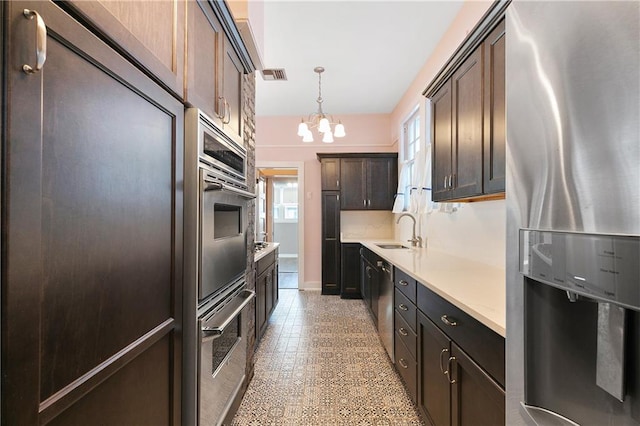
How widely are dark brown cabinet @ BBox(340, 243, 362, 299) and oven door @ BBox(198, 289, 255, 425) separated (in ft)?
9.11

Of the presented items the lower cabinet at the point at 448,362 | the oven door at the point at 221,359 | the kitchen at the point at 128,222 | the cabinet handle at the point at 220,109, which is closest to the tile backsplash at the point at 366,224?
the lower cabinet at the point at 448,362

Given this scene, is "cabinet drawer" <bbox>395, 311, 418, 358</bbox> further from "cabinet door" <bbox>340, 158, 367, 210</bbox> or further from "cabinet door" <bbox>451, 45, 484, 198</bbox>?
"cabinet door" <bbox>340, 158, 367, 210</bbox>

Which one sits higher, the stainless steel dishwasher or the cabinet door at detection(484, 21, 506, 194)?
the cabinet door at detection(484, 21, 506, 194)

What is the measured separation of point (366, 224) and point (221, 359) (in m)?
3.85

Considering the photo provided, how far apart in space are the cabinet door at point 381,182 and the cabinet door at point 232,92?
3143mm

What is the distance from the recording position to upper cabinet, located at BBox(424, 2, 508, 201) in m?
1.43

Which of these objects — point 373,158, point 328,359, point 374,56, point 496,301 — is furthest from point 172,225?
point 373,158

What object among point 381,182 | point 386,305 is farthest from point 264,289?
point 381,182

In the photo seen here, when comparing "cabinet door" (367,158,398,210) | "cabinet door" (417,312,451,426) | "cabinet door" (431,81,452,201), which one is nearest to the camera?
"cabinet door" (417,312,451,426)

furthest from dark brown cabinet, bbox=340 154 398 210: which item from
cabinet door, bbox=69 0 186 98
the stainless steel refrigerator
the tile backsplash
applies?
the stainless steel refrigerator

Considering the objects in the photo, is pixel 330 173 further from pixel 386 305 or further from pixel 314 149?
pixel 386 305

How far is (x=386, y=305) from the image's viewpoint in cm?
263

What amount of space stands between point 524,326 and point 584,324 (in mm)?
114

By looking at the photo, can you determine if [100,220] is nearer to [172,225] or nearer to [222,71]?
[172,225]
